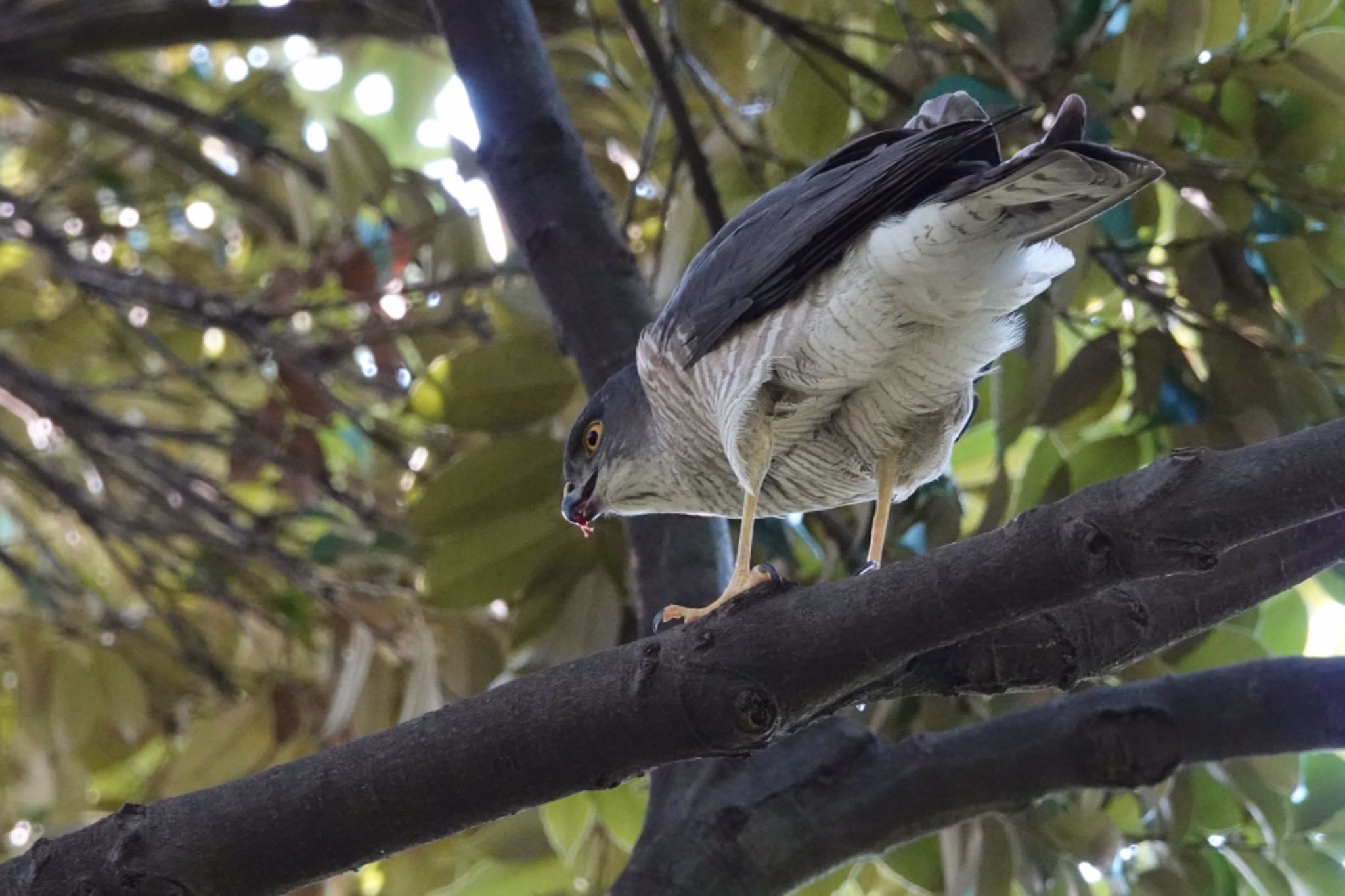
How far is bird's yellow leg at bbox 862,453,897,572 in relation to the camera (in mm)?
2518

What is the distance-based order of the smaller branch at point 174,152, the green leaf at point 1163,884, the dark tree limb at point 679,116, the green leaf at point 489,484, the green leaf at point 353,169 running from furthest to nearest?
1. the smaller branch at point 174,152
2. the green leaf at point 353,169
3. the dark tree limb at point 679,116
4. the green leaf at point 489,484
5. the green leaf at point 1163,884

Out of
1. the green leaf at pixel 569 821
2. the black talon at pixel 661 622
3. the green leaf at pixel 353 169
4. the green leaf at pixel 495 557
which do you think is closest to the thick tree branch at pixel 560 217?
the green leaf at pixel 495 557

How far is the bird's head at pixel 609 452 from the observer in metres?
2.84

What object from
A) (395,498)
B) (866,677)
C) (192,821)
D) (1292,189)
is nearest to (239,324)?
(395,498)

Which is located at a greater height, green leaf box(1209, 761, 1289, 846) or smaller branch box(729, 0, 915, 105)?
smaller branch box(729, 0, 915, 105)

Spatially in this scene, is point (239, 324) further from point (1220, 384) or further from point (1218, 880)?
point (1218, 880)

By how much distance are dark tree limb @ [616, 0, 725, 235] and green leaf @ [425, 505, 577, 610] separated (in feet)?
2.55

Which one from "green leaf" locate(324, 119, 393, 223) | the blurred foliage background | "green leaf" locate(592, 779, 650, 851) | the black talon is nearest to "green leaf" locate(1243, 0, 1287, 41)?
the blurred foliage background

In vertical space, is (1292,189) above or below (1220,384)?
above

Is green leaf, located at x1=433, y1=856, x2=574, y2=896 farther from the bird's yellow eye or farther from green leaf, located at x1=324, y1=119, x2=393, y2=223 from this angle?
green leaf, located at x1=324, y1=119, x2=393, y2=223

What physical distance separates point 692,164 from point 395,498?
176cm

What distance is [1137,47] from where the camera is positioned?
99.4 inches

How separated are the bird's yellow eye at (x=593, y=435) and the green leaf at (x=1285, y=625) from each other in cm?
151

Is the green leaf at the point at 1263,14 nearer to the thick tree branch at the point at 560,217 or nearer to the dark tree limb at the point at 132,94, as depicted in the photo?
the thick tree branch at the point at 560,217
